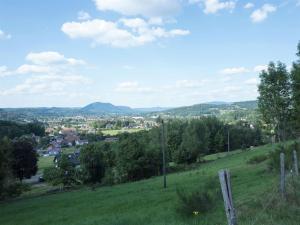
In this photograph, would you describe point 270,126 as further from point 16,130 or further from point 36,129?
point 36,129

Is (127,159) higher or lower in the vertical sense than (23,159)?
higher

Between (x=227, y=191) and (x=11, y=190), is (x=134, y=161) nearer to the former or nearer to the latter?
(x=11, y=190)

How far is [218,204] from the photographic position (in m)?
14.9

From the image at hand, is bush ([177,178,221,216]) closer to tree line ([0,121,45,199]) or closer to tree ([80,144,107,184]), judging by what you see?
tree line ([0,121,45,199])

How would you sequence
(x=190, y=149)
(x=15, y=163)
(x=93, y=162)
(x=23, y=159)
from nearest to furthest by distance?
(x=15, y=163), (x=23, y=159), (x=93, y=162), (x=190, y=149)

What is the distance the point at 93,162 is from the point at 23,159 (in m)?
12.6

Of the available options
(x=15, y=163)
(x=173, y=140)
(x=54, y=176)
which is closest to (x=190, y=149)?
(x=173, y=140)

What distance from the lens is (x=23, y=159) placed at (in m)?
70.3

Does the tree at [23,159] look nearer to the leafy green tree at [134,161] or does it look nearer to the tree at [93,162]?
the tree at [93,162]

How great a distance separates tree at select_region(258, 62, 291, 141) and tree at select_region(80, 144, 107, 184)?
3361cm

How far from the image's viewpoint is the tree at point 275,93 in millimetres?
46562

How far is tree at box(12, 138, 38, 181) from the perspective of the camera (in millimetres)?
69438

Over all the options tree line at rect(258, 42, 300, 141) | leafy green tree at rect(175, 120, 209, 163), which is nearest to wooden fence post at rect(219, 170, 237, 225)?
tree line at rect(258, 42, 300, 141)

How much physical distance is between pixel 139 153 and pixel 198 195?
53115 mm
